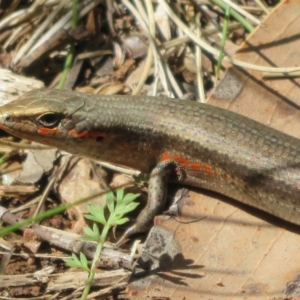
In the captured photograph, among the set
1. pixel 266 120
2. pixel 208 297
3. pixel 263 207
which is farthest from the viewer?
pixel 266 120

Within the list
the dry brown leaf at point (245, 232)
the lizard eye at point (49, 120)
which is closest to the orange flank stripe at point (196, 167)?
the dry brown leaf at point (245, 232)

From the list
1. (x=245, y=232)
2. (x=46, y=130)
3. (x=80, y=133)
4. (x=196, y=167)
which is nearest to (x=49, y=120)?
(x=46, y=130)

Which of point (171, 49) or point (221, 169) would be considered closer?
point (221, 169)

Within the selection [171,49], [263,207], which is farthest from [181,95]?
[263,207]

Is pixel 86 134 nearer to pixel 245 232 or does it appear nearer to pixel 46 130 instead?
pixel 46 130

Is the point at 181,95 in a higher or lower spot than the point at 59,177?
higher

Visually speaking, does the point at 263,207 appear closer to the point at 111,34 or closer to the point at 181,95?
the point at 181,95

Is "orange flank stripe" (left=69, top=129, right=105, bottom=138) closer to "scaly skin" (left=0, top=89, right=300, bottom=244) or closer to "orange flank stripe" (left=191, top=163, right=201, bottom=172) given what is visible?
"scaly skin" (left=0, top=89, right=300, bottom=244)

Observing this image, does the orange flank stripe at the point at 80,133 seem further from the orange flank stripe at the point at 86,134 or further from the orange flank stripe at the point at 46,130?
the orange flank stripe at the point at 46,130
